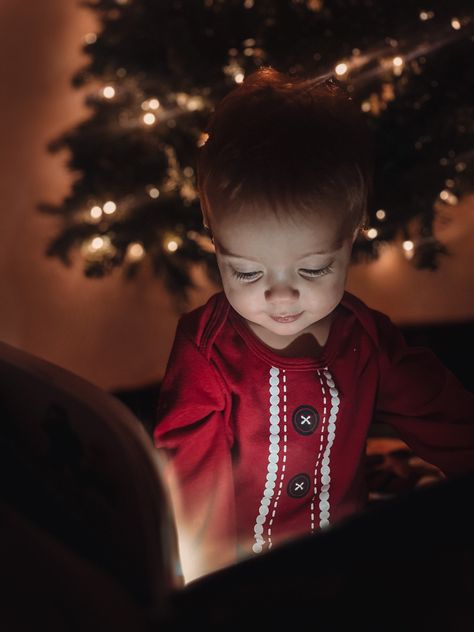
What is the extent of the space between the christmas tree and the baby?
14.6 inches

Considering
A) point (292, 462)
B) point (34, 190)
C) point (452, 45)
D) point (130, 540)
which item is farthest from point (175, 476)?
point (34, 190)

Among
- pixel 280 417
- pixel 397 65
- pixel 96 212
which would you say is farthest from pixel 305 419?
pixel 96 212

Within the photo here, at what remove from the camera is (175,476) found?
75 cm

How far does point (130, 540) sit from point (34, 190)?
57.2 inches

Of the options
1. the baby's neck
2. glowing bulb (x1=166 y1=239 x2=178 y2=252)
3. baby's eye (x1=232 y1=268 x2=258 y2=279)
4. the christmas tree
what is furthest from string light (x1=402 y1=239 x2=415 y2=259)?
→ baby's eye (x1=232 y1=268 x2=258 y2=279)

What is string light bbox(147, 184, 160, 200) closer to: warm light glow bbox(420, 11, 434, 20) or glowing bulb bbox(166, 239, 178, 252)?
glowing bulb bbox(166, 239, 178, 252)

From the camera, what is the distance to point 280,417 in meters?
0.75

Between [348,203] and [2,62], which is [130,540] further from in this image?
[2,62]

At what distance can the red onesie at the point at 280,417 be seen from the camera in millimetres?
742

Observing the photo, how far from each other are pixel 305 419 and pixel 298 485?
7 centimetres

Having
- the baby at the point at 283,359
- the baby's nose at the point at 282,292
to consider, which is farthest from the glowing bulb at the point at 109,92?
the baby's nose at the point at 282,292

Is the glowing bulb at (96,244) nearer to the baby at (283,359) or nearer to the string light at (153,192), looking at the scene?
the string light at (153,192)

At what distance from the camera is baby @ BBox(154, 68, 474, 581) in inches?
25.0

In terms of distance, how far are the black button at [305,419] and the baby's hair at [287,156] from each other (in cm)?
19
